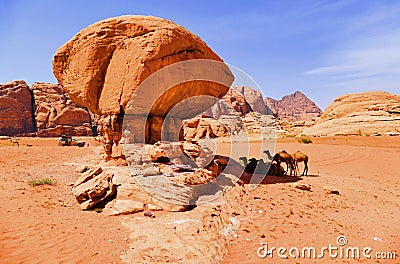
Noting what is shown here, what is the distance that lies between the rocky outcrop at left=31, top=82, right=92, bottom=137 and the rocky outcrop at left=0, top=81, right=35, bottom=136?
6.83ft

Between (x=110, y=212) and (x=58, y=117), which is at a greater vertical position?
(x=58, y=117)

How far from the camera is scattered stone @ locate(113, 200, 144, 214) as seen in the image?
25.1ft

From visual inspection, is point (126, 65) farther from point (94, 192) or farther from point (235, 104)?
point (235, 104)

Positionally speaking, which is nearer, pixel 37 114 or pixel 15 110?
pixel 15 110

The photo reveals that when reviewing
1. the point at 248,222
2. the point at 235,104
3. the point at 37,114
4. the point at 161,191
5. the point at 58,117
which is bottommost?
the point at 248,222

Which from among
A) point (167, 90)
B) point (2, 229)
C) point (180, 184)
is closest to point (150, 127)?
point (167, 90)

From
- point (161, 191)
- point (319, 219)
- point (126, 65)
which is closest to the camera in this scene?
point (319, 219)

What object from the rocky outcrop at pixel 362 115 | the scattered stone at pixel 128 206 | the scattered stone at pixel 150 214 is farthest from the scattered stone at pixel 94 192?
the rocky outcrop at pixel 362 115

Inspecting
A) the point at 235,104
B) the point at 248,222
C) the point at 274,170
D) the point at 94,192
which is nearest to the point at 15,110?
the point at 94,192

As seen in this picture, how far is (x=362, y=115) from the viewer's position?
49.7 meters

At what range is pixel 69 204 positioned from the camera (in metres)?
8.16

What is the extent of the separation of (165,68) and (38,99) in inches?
2539

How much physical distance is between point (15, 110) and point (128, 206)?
64967mm

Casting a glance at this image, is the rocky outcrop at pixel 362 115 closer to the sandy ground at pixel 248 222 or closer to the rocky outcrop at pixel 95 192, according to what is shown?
the sandy ground at pixel 248 222
